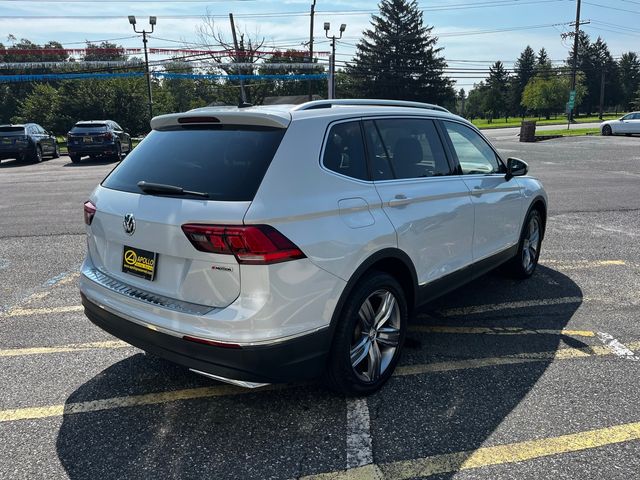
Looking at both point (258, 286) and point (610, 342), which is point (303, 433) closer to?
point (258, 286)

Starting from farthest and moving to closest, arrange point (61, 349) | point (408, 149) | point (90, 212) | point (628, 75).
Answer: point (628, 75)
point (61, 349)
point (408, 149)
point (90, 212)

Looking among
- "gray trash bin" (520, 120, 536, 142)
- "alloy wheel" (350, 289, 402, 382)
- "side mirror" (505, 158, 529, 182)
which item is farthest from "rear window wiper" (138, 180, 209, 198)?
"gray trash bin" (520, 120, 536, 142)

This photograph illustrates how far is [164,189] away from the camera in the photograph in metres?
2.81

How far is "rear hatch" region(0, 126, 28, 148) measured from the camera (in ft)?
65.0

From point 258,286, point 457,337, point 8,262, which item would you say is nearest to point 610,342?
point 457,337

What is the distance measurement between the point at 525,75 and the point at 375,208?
108 m

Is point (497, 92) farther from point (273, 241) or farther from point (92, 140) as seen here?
point (273, 241)

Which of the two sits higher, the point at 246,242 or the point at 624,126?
the point at 624,126

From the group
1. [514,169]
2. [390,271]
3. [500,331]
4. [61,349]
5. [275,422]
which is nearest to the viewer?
[275,422]

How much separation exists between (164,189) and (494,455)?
7.46 ft

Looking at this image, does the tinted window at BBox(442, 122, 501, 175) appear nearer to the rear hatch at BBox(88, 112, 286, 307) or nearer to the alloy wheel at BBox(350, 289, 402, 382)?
A: the alloy wheel at BBox(350, 289, 402, 382)

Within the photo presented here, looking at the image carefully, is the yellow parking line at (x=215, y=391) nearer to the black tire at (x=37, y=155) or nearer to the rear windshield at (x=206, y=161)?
the rear windshield at (x=206, y=161)

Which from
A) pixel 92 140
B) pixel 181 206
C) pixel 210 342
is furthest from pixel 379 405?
pixel 92 140

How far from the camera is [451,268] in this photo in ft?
12.9
